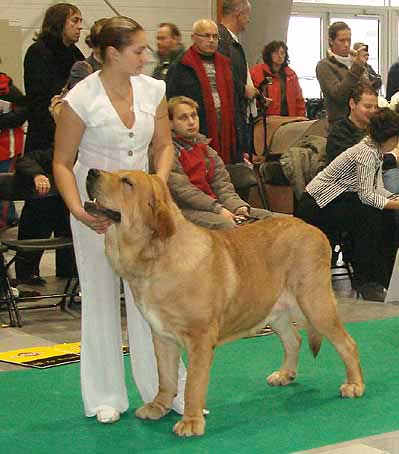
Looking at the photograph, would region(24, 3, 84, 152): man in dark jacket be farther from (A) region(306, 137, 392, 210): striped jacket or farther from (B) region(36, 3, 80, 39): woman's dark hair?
(A) region(306, 137, 392, 210): striped jacket

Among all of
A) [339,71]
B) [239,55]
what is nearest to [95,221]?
[239,55]

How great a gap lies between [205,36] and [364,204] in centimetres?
163

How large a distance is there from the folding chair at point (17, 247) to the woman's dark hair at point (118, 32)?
2548mm

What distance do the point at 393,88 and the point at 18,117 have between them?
5220 millimetres

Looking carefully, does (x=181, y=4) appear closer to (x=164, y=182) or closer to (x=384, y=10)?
(x=384, y=10)

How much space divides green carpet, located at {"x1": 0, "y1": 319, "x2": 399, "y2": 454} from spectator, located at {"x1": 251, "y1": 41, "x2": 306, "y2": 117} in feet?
15.4

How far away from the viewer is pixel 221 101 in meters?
6.72

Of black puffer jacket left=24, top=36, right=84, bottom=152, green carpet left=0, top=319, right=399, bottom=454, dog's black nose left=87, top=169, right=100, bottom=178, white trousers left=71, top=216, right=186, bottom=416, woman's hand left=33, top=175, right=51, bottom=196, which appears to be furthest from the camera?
black puffer jacket left=24, top=36, right=84, bottom=152

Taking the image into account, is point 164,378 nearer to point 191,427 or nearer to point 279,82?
point 191,427

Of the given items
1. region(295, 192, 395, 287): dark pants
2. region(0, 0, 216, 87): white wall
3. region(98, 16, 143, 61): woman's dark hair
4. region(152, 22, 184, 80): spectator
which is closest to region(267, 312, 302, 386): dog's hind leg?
region(98, 16, 143, 61): woman's dark hair

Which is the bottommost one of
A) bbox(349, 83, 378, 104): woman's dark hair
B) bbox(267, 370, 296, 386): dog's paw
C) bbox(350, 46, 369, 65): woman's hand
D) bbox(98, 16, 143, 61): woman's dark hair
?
bbox(267, 370, 296, 386): dog's paw

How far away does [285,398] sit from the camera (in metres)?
4.14

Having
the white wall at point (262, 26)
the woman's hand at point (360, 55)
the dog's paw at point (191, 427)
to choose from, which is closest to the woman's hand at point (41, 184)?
the dog's paw at point (191, 427)

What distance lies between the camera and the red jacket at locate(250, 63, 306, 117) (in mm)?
9273
